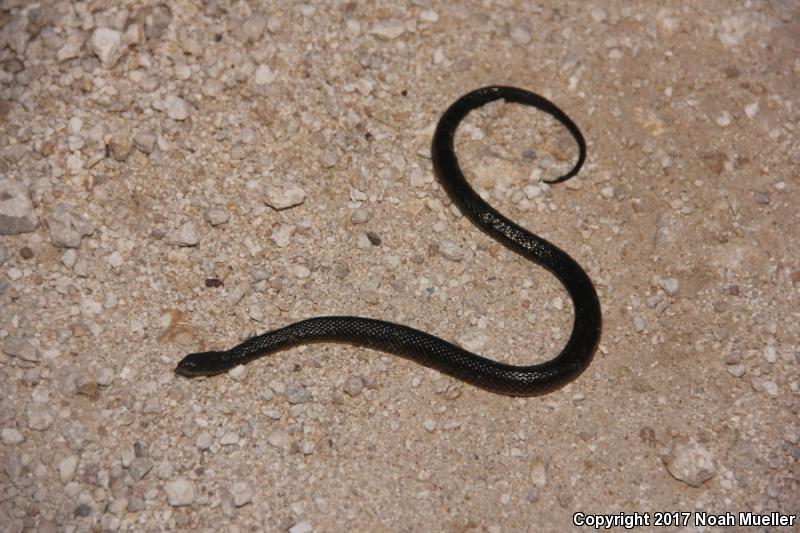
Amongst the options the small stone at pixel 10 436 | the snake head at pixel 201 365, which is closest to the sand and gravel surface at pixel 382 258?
the small stone at pixel 10 436

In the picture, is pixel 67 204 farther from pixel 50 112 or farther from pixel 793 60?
pixel 793 60

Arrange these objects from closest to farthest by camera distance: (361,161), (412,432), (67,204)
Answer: (412,432)
(67,204)
(361,161)

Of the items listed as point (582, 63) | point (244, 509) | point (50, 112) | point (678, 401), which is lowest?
point (244, 509)

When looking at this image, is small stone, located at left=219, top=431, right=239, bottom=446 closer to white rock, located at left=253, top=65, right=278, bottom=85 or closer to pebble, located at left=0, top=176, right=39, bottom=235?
pebble, located at left=0, top=176, right=39, bottom=235

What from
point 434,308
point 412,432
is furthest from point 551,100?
point 412,432

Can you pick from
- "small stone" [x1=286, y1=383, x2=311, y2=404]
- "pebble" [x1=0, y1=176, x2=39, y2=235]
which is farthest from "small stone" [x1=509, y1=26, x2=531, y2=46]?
"pebble" [x1=0, y1=176, x2=39, y2=235]

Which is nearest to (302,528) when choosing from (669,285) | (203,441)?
(203,441)
